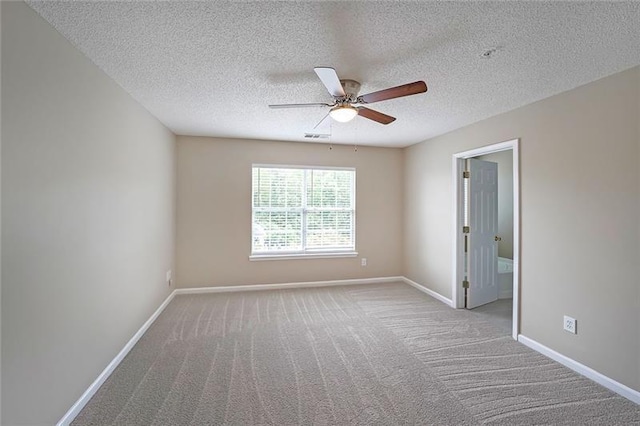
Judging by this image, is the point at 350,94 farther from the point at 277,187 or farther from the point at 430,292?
the point at 430,292

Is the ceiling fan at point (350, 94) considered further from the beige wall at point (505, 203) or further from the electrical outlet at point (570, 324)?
the beige wall at point (505, 203)

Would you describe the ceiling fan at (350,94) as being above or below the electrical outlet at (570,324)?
above

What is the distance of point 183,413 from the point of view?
1937mm

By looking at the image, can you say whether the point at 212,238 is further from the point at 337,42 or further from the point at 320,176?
the point at 337,42

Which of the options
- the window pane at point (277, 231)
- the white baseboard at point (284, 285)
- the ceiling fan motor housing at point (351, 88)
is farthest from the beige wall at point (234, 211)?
the ceiling fan motor housing at point (351, 88)

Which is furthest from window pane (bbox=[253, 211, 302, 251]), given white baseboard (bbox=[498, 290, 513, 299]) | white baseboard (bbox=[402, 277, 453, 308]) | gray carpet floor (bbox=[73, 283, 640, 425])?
white baseboard (bbox=[498, 290, 513, 299])

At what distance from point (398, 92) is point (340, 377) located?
7.33ft

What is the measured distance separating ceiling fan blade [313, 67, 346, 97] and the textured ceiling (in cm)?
20

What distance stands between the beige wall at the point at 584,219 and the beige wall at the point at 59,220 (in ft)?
12.7

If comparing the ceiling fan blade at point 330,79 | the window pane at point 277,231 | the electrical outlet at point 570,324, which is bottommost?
the electrical outlet at point 570,324

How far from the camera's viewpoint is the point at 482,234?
162 inches

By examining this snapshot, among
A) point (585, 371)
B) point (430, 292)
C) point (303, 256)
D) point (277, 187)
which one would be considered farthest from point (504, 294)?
point (277, 187)

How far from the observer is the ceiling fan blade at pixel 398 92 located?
6.27 feet

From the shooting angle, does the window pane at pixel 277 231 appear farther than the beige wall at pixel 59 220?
Yes
